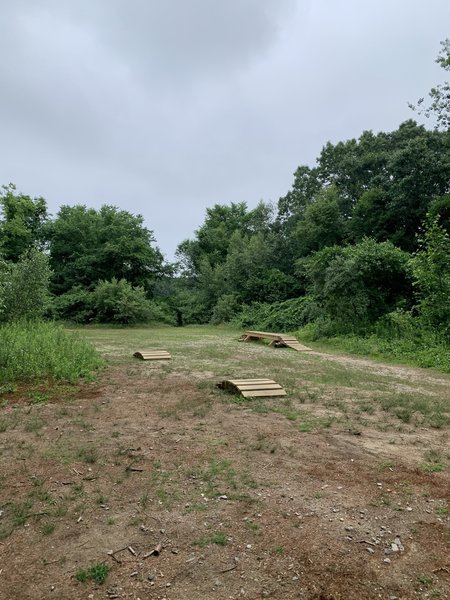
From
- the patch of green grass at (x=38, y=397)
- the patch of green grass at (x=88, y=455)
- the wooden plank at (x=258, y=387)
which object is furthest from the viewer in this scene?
the wooden plank at (x=258, y=387)

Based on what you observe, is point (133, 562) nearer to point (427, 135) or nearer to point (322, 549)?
point (322, 549)

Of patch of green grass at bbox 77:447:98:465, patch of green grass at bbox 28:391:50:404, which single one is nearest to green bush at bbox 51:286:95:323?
patch of green grass at bbox 28:391:50:404

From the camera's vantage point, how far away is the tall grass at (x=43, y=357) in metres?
6.70

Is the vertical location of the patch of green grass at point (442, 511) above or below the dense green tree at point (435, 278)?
below

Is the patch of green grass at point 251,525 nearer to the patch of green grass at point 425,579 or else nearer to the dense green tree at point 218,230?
the patch of green grass at point 425,579

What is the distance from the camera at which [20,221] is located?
1124 inches

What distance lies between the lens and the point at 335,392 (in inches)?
237

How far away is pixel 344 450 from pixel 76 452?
2404 millimetres

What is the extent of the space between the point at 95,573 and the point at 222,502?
95cm

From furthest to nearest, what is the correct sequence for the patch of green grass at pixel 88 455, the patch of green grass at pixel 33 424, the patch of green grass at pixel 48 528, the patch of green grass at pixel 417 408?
1. the patch of green grass at pixel 417 408
2. the patch of green grass at pixel 33 424
3. the patch of green grass at pixel 88 455
4. the patch of green grass at pixel 48 528

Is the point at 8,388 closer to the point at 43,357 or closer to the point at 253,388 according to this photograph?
the point at 43,357

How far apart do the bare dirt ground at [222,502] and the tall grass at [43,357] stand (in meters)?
1.49

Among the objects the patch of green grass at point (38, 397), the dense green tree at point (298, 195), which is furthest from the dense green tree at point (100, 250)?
the patch of green grass at point (38, 397)

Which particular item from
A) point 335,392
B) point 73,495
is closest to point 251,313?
point 335,392
